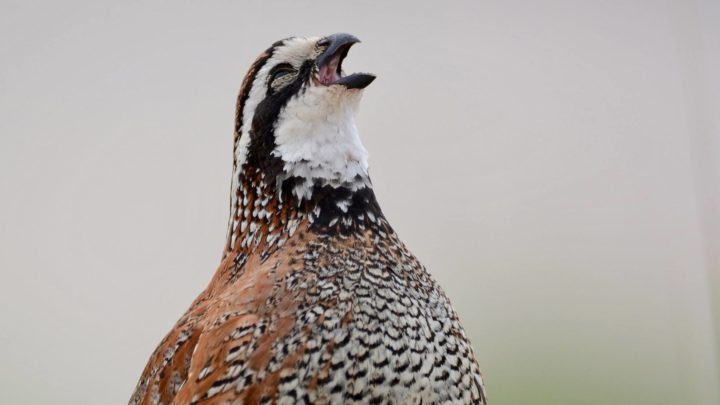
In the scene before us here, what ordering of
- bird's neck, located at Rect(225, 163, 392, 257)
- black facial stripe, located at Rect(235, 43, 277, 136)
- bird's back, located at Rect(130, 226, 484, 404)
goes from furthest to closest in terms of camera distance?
black facial stripe, located at Rect(235, 43, 277, 136) → bird's neck, located at Rect(225, 163, 392, 257) → bird's back, located at Rect(130, 226, 484, 404)

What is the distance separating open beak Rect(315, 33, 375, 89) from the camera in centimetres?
171

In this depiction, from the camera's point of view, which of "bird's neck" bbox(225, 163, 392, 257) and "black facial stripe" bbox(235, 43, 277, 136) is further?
"black facial stripe" bbox(235, 43, 277, 136)

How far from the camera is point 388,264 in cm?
166

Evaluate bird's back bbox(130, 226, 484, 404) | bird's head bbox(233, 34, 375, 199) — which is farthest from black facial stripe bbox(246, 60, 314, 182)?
bird's back bbox(130, 226, 484, 404)

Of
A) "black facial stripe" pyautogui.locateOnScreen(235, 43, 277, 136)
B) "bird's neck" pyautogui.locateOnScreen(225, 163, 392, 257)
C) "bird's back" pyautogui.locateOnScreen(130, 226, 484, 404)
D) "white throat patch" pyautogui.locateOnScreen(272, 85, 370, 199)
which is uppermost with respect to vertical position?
"black facial stripe" pyautogui.locateOnScreen(235, 43, 277, 136)

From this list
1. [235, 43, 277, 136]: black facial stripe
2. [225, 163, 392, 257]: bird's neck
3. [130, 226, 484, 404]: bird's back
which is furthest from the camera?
[235, 43, 277, 136]: black facial stripe

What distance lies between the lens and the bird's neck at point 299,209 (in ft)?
5.60

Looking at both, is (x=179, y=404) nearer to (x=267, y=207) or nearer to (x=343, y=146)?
(x=267, y=207)

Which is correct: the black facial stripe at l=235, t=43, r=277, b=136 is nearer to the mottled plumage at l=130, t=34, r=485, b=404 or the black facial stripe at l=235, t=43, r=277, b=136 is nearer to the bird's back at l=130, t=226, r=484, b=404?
the mottled plumage at l=130, t=34, r=485, b=404

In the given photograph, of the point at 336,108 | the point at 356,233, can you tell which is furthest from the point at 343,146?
the point at 356,233

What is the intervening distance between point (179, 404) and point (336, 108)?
2.22 ft

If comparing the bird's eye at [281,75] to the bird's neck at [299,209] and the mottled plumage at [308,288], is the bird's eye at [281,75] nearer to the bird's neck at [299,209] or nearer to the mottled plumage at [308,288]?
the mottled plumage at [308,288]

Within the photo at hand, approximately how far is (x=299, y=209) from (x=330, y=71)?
0.32 metres

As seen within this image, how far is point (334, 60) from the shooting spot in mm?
1797
